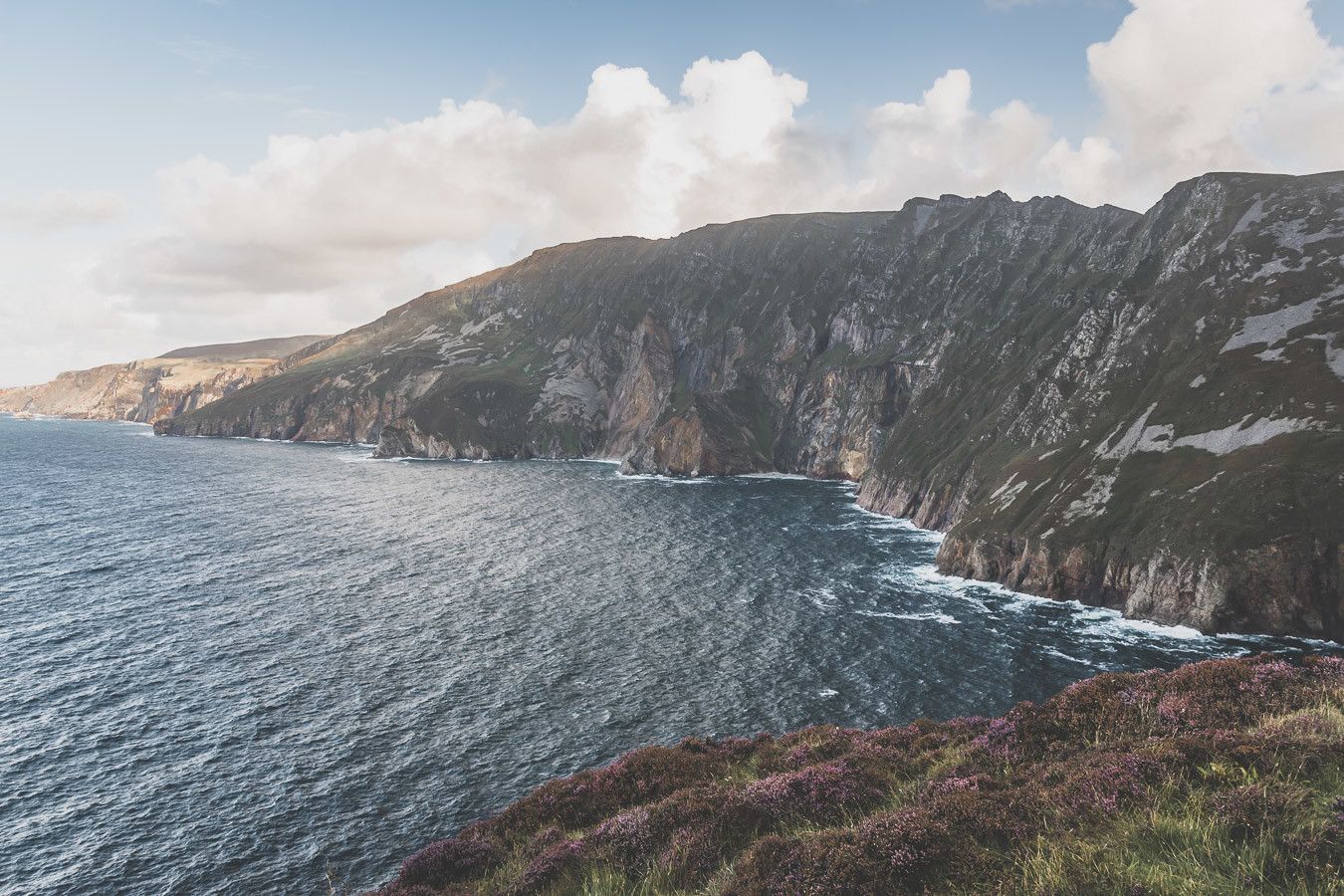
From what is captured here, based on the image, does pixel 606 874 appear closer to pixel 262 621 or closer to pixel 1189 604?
pixel 262 621

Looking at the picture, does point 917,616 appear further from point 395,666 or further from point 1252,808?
point 1252,808

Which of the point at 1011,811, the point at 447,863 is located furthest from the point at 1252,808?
the point at 447,863

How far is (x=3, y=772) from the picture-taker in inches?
1762

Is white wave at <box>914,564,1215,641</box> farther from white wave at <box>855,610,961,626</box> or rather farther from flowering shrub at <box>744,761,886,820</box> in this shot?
flowering shrub at <box>744,761,886,820</box>

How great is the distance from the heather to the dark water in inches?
781

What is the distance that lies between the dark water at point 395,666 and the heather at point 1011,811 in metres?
19.8

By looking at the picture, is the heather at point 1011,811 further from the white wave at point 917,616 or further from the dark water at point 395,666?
the white wave at point 917,616

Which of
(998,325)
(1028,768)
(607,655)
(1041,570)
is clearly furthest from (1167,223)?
(1028,768)

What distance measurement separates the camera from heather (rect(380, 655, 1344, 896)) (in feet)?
35.2

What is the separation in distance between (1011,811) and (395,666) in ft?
198

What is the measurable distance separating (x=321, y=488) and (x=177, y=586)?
90.3m

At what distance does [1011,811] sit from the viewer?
14078 millimetres

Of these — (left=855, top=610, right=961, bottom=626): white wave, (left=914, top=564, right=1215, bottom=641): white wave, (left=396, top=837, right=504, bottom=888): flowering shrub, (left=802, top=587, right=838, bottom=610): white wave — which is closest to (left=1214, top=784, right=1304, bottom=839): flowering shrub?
(left=396, top=837, right=504, bottom=888): flowering shrub

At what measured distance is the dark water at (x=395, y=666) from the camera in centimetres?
4053
